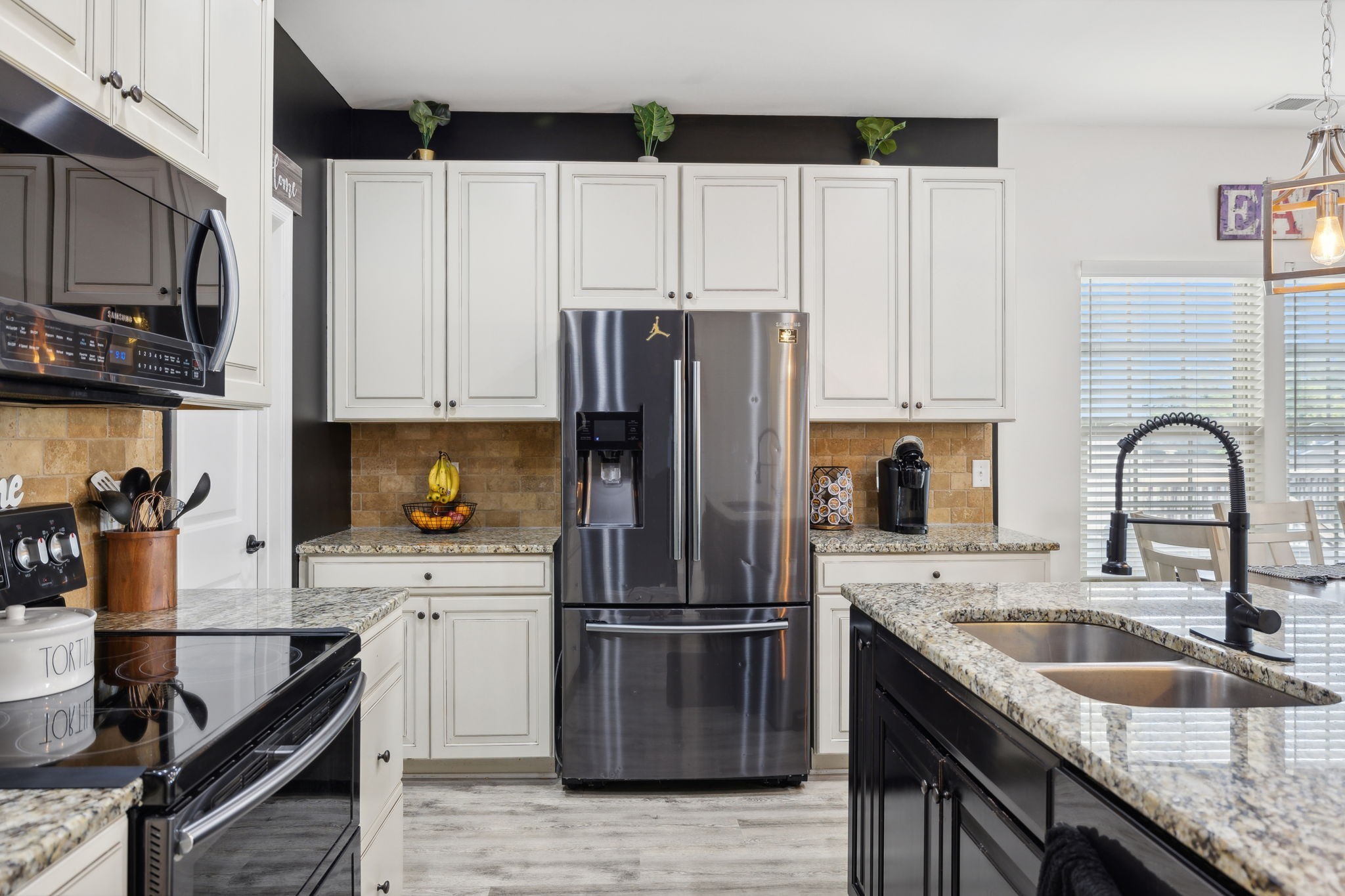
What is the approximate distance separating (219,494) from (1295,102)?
4.44 metres

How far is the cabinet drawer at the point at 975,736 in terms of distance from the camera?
3.53ft

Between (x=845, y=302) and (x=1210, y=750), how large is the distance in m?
2.47

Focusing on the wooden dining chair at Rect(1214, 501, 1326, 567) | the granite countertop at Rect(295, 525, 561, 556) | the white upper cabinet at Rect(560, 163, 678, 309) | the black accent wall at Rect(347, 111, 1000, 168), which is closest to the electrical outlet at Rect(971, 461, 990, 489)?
the wooden dining chair at Rect(1214, 501, 1326, 567)

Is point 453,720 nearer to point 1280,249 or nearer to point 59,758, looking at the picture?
point 59,758

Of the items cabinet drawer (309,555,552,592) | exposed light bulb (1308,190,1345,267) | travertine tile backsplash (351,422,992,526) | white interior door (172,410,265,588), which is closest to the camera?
exposed light bulb (1308,190,1345,267)

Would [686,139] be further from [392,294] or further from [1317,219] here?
[1317,219]

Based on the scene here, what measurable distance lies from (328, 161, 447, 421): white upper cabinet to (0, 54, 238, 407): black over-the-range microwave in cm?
154

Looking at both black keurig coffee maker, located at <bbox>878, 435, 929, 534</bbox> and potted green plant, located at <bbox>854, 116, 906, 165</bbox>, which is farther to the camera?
potted green plant, located at <bbox>854, 116, 906, 165</bbox>

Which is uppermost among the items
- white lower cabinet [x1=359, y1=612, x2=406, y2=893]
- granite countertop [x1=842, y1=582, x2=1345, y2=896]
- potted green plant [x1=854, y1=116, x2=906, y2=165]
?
potted green plant [x1=854, y1=116, x2=906, y2=165]

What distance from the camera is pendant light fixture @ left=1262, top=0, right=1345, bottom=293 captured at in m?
1.86

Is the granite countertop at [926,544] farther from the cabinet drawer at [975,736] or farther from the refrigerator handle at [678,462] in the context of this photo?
the cabinet drawer at [975,736]

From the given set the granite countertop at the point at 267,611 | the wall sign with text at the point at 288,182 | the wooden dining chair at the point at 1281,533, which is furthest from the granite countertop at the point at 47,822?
the wooden dining chair at the point at 1281,533

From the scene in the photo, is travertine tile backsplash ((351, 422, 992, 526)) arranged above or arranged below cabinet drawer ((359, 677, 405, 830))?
above

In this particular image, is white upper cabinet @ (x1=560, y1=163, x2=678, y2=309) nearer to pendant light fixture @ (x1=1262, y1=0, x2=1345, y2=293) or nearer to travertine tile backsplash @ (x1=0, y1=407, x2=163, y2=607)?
travertine tile backsplash @ (x1=0, y1=407, x2=163, y2=607)
